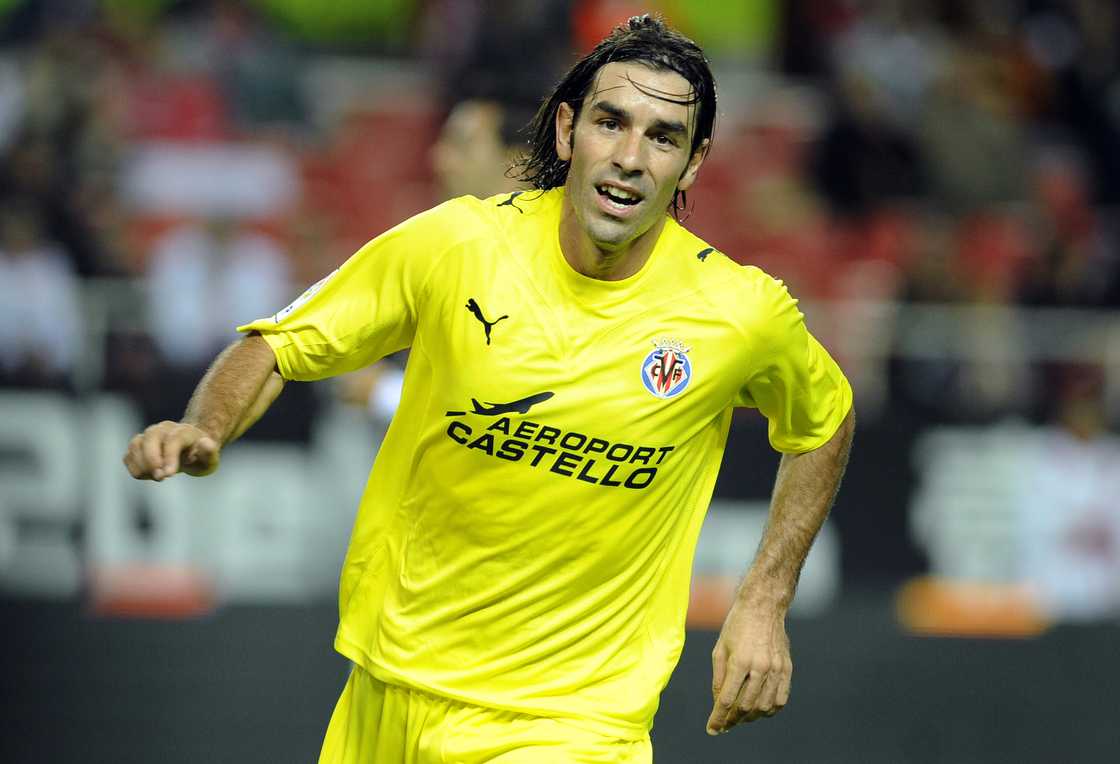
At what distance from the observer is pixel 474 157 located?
6203 millimetres

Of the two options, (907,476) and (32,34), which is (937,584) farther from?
(32,34)

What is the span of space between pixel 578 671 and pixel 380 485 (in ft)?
2.19

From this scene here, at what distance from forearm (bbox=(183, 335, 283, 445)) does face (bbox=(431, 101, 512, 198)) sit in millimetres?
2129

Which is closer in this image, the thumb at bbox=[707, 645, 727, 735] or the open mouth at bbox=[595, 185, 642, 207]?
the open mouth at bbox=[595, 185, 642, 207]

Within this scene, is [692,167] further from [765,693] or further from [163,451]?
[163,451]

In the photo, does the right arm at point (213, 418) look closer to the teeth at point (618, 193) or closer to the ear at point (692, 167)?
the teeth at point (618, 193)

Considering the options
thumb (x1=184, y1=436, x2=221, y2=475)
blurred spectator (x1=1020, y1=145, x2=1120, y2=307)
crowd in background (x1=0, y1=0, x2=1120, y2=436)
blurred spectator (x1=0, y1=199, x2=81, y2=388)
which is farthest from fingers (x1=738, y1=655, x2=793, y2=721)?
blurred spectator (x1=1020, y1=145, x2=1120, y2=307)

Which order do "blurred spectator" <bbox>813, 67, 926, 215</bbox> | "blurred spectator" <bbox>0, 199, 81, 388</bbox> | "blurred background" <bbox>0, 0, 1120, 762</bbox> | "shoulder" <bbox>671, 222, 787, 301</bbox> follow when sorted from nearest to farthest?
"shoulder" <bbox>671, 222, 787, 301</bbox>, "blurred background" <bbox>0, 0, 1120, 762</bbox>, "blurred spectator" <bbox>0, 199, 81, 388</bbox>, "blurred spectator" <bbox>813, 67, 926, 215</bbox>

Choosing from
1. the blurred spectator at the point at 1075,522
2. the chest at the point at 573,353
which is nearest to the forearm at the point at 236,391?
the chest at the point at 573,353

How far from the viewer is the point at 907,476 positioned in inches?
370

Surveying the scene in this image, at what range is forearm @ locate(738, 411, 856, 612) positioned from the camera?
4.41m

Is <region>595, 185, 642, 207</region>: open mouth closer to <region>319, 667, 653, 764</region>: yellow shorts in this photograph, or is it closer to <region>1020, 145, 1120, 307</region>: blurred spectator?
<region>319, 667, 653, 764</region>: yellow shorts

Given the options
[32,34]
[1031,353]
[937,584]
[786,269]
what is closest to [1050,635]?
[937,584]

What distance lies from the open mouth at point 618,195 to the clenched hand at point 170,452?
1.03m
